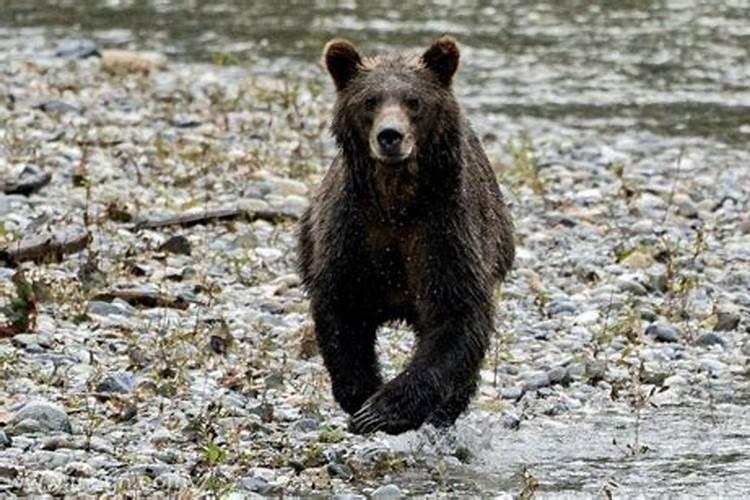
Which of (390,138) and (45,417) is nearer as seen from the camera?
(390,138)

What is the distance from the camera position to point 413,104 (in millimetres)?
7695

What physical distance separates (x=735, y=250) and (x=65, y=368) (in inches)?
178

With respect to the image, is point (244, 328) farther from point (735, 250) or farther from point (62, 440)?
point (735, 250)

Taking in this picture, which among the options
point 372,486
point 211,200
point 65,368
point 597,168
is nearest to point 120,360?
point 65,368

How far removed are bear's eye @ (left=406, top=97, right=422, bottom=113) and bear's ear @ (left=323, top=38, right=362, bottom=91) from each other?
36 centimetres

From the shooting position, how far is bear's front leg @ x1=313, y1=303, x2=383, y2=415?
776 centimetres

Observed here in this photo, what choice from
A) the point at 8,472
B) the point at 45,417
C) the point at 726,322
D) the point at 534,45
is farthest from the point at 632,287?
the point at 534,45

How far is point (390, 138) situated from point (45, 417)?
1646 mm

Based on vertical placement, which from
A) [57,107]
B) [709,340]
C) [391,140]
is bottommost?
[57,107]

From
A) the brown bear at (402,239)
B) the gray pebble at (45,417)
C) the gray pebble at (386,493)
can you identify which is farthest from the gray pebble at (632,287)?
the gray pebble at (45,417)

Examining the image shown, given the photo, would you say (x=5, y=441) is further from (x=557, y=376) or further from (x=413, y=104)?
(x=557, y=376)

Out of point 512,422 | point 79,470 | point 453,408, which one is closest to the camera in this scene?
point 79,470

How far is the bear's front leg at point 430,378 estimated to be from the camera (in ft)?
24.3

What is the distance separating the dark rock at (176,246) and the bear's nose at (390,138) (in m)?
3.38
